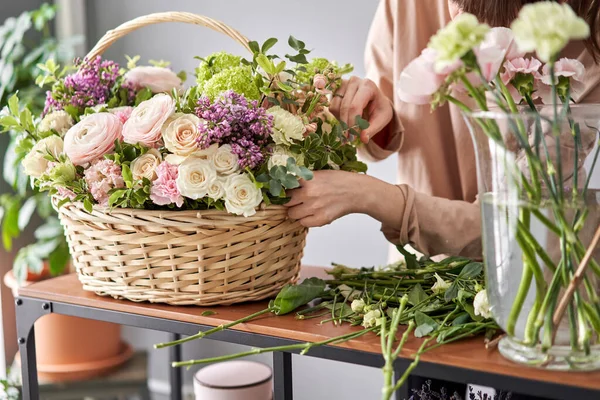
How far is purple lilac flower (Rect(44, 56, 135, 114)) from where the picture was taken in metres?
1.21

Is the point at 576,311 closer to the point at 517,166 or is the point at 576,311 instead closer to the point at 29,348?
the point at 517,166

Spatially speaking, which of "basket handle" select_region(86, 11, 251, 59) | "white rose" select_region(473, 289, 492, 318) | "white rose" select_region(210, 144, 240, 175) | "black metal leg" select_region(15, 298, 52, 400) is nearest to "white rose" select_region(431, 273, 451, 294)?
"white rose" select_region(473, 289, 492, 318)

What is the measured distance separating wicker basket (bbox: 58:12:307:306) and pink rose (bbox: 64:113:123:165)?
81 millimetres

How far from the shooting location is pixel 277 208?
106 cm

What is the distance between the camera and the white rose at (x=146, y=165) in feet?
3.30

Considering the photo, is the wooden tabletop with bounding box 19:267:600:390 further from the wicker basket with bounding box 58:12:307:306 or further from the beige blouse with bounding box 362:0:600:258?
the beige blouse with bounding box 362:0:600:258

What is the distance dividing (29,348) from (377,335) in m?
0.65

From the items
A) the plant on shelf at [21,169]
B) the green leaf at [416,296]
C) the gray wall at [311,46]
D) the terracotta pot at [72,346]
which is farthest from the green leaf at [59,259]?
the green leaf at [416,296]

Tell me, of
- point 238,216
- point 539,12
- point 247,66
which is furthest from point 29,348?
point 539,12

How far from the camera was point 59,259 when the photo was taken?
7.66ft

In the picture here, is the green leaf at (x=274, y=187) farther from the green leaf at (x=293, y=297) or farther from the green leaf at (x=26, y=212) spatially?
the green leaf at (x=26, y=212)

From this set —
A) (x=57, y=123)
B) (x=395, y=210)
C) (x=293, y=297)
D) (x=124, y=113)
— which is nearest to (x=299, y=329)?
(x=293, y=297)

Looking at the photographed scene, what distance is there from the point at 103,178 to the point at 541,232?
609 mm

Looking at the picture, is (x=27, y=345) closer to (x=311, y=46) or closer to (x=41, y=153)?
(x=41, y=153)
